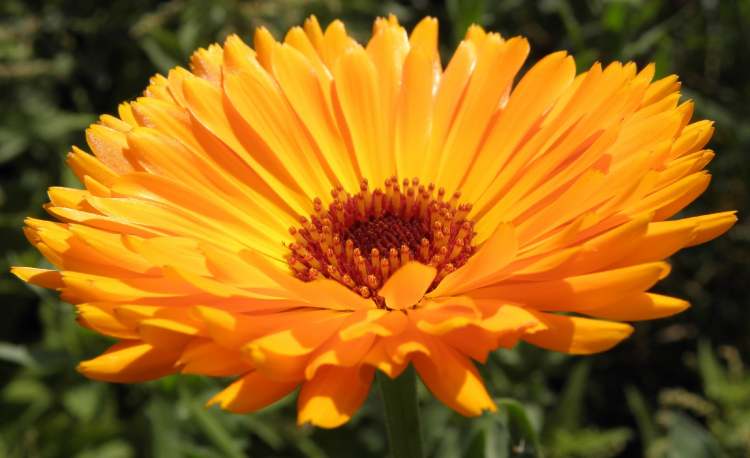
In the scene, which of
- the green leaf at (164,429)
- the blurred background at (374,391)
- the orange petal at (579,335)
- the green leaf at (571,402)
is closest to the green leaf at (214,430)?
the blurred background at (374,391)

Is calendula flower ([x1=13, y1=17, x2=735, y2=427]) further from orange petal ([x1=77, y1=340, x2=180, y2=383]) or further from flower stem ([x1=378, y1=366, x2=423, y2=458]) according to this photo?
flower stem ([x1=378, y1=366, x2=423, y2=458])

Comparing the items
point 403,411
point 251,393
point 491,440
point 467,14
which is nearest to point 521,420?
point 491,440

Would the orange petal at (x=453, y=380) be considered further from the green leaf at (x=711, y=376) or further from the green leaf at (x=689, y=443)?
the green leaf at (x=711, y=376)

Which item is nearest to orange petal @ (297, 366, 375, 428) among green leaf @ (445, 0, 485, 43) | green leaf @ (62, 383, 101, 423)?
green leaf @ (445, 0, 485, 43)

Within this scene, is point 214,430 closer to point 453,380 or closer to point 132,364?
point 132,364

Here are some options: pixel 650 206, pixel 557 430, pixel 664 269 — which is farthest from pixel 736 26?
pixel 664 269

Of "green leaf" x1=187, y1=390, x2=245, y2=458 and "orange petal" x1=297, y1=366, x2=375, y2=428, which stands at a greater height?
"orange petal" x1=297, y1=366, x2=375, y2=428
